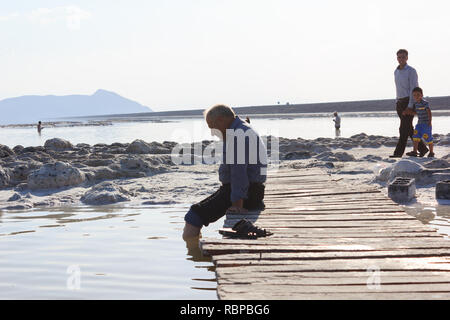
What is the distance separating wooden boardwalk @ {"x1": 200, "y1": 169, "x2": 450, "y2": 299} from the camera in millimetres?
3465

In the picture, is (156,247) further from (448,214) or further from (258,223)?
(448,214)

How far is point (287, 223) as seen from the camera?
18.3ft

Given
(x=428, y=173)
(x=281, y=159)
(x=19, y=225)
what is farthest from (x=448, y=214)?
(x=281, y=159)

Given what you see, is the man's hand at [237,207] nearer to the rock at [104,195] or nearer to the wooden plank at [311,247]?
the wooden plank at [311,247]

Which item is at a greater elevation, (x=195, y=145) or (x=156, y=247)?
(x=195, y=145)

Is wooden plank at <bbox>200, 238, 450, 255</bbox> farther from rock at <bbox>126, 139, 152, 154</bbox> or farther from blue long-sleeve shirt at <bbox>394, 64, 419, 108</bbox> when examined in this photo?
rock at <bbox>126, 139, 152, 154</bbox>

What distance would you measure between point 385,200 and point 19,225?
4.68m

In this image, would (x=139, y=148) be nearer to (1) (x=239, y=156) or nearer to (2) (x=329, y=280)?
(1) (x=239, y=156)

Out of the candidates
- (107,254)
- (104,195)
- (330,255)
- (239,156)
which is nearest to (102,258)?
(107,254)

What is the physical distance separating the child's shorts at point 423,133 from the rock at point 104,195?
6422mm

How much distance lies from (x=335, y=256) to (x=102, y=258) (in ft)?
7.56

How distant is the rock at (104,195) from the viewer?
28.8 ft

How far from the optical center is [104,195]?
8.82m

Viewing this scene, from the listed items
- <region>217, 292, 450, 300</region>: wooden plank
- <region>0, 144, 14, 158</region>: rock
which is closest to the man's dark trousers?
<region>217, 292, 450, 300</region>: wooden plank
